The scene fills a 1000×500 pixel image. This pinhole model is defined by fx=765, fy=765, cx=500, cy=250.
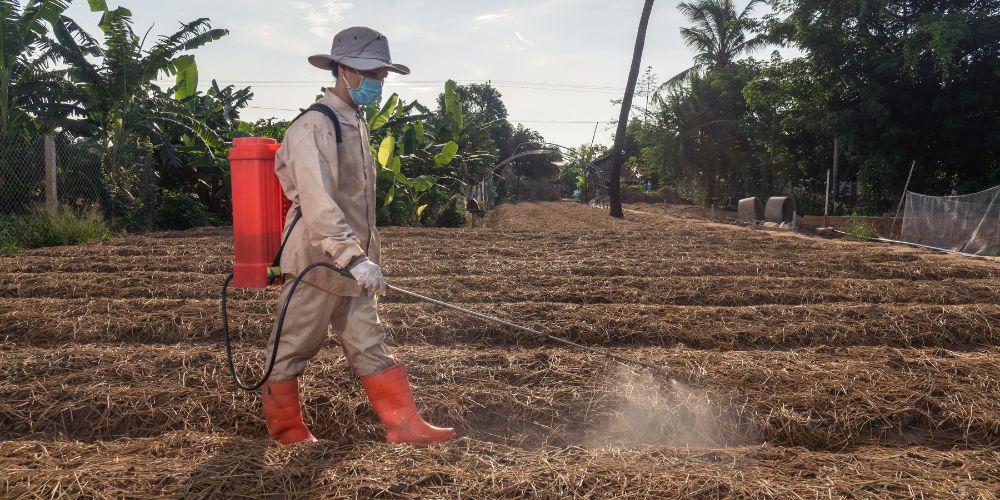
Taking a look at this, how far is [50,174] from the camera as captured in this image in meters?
11.9

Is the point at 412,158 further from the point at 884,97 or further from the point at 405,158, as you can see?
the point at 884,97

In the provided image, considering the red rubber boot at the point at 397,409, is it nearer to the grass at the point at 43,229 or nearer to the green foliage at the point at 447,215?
the grass at the point at 43,229

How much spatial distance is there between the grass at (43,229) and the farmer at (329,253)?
8.77 meters

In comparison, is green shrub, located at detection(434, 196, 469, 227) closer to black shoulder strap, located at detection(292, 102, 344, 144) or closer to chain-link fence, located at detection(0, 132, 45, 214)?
chain-link fence, located at detection(0, 132, 45, 214)

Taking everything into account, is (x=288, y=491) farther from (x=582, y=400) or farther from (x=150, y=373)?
(x=150, y=373)

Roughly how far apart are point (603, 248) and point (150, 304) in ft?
23.2

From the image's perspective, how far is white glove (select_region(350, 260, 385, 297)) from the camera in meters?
2.78

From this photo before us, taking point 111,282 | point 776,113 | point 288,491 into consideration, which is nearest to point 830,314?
point 288,491

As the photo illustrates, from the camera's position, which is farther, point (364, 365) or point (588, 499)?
point (364, 365)

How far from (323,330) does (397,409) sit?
1.44 ft

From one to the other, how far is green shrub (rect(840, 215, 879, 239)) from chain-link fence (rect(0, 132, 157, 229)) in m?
14.3

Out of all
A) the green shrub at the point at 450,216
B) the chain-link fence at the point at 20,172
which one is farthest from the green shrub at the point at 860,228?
the chain-link fence at the point at 20,172

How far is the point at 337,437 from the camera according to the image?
3.39 m

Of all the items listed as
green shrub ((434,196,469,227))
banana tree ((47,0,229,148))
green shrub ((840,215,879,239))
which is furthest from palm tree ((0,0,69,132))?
green shrub ((840,215,879,239))
